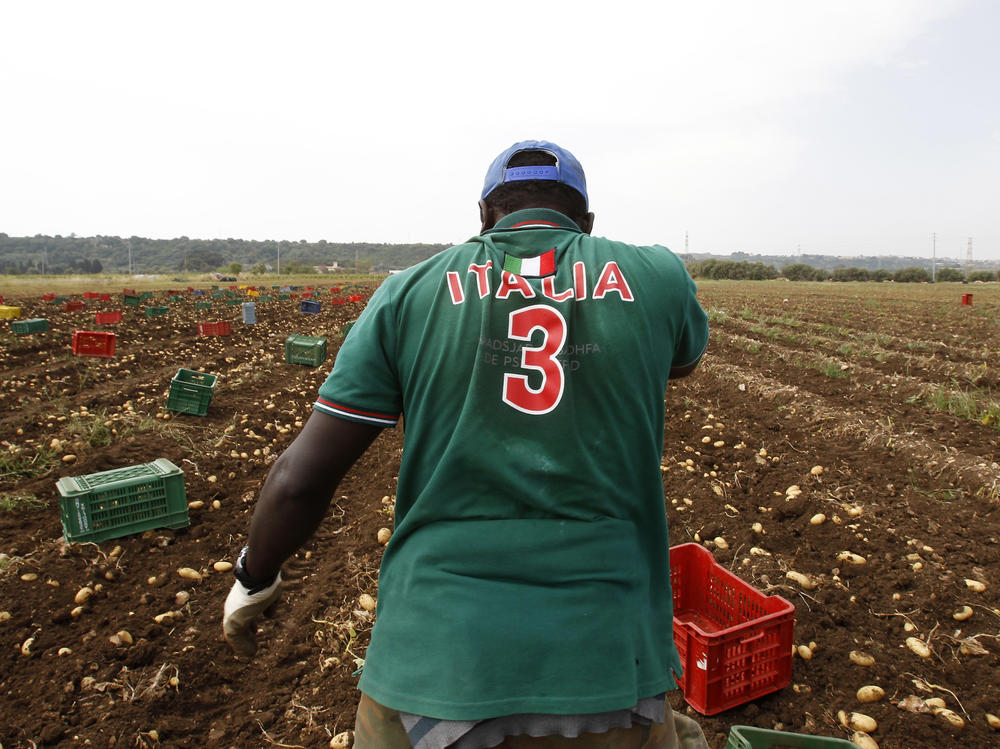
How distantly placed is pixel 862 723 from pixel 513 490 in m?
2.42

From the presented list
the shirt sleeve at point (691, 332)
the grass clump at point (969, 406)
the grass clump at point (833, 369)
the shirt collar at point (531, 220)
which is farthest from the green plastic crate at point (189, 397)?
the grass clump at point (969, 406)

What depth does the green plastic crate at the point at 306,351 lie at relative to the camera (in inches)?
403

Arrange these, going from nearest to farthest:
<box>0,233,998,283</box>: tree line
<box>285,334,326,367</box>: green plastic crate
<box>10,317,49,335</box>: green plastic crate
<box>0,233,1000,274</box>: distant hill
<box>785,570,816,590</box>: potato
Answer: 1. <box>785,570,816,590</box>: potato
2. <box>285,334,326,367</box>: green plastic crate
3. <box>10,317,49,335</box>: green plastic crate
4. <box>0,233,998,283</box>: tree line
5. <box>0,233,1000,274</box>: distant hill

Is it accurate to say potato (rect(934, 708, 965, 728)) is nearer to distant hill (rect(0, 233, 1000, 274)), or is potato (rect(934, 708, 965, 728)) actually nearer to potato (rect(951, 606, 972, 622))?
potato (rect(951, 606, 972, 622))

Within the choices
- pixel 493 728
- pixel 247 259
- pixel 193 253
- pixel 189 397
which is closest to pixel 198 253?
pixel 193 253

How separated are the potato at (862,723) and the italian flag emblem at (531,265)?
2558 mm


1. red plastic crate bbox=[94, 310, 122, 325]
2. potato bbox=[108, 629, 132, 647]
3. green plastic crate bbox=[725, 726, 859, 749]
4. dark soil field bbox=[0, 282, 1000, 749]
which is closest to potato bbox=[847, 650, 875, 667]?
dark soil field bbox=[0, 282, 1000, 749]

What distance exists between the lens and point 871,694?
9.25 feet

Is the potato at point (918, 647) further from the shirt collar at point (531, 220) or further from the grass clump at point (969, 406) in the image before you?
the grass clump at point (969, 406)

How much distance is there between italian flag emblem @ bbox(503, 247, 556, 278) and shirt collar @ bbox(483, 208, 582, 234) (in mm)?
133

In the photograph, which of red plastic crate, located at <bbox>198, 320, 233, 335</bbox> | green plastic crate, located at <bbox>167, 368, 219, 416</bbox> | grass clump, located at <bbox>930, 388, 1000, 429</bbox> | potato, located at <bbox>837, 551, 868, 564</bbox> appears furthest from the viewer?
red plastic crate, located at <bbox>198, 320, 233, 335</bbox>

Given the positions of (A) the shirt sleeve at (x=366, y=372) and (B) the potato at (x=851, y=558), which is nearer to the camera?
(A) the shirt sleeve at (x=366, y=372)

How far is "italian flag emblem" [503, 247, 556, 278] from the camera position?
1.35 meters

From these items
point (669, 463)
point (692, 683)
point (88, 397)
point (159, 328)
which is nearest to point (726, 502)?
point (669, 463)
